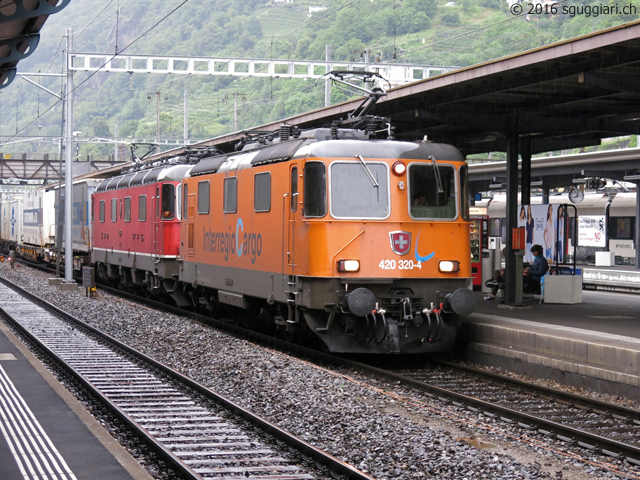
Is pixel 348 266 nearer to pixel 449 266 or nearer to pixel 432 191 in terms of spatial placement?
pixel 449 266

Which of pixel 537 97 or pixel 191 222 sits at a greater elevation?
pixel 537 97

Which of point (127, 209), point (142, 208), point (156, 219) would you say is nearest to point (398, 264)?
point (156, 219)

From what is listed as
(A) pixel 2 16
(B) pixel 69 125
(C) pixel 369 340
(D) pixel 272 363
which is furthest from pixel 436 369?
(B) pixel 69 125

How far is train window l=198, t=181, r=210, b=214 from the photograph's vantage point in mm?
17125

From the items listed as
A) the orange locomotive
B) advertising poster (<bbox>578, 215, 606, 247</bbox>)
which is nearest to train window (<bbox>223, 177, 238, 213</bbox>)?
the orange locomotive

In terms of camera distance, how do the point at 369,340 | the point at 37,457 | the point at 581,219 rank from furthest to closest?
the point at 581,219 < the point at 369,340 < the point at 37,457

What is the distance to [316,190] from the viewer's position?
12320 mm

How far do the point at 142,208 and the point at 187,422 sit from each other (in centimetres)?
1396

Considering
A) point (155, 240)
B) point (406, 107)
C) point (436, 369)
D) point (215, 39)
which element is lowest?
point (436, 369)

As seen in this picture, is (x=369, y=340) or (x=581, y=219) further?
(x=581, y=219)

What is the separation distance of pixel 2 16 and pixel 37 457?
5119mm

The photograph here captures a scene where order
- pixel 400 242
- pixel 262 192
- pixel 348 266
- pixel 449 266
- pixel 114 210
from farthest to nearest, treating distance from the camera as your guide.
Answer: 1. pixel 114 210
2. pixel 262 192
3. pixel 449 266
4. pixel 400 242
5. pixel 348 266

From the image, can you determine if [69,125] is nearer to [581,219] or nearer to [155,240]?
[155,240]

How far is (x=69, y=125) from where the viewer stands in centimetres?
2709
